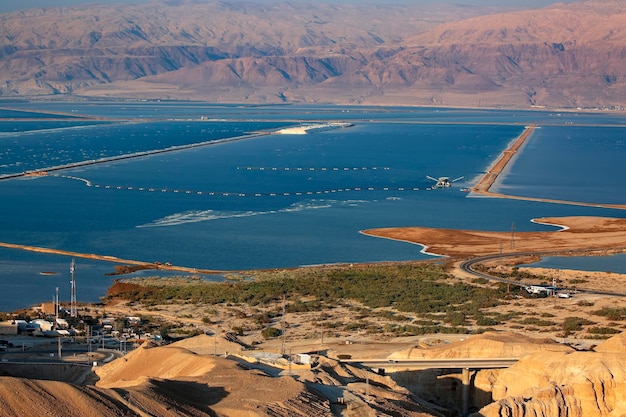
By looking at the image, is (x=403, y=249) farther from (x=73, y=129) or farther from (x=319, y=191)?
(x=73, y=129)

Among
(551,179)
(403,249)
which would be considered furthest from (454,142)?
(403,249)

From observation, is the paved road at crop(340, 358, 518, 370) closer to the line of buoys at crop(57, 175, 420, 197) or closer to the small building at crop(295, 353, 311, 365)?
the small building at crop(295, 353, 311, 365)

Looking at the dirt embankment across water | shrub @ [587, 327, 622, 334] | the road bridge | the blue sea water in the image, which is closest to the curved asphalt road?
the blue sea water

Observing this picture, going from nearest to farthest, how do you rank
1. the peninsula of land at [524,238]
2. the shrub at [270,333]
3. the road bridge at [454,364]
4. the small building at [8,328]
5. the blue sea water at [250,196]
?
the road bridge at [454,364] < the small building at [8,328] < the shrub at [270,333] < the blue sea water at [250,196] < the peninsula of land at [524,238]

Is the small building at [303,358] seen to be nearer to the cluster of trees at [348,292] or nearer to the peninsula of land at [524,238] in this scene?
the cluster of trees at [348,292]

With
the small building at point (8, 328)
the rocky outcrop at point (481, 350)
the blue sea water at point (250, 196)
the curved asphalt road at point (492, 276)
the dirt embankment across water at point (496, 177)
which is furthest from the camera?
the dirt embankment across water at point (496, 177)

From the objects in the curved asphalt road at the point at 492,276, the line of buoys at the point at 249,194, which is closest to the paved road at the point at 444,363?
the curved asphalt road at the point at 492,276

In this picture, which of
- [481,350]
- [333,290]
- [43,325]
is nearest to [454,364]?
[481,350]
